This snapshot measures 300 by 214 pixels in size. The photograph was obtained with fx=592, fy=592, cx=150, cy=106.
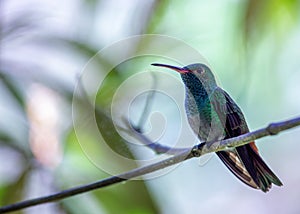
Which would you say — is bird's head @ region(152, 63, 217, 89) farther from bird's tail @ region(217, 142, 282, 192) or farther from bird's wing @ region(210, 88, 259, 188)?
bird's tail @ region(217, 142, 282, 192)

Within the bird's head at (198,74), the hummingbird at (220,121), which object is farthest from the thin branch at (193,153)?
the bird's head at (198,74)

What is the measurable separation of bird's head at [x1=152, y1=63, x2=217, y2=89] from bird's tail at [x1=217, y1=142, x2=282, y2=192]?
0.14 m

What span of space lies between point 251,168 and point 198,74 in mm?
237

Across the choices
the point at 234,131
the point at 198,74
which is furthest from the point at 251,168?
the point at 198,74

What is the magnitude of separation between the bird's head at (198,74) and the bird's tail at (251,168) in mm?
140

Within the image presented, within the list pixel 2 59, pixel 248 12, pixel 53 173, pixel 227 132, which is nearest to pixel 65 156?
pixel 53 173

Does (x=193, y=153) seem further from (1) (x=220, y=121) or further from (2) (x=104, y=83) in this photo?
(2) (x=104, y=83)

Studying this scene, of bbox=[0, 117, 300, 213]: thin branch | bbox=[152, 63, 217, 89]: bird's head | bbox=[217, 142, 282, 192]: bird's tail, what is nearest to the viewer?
bbox=[0, 117, 300, 213]: thin branch

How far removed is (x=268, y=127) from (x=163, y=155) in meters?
0.47

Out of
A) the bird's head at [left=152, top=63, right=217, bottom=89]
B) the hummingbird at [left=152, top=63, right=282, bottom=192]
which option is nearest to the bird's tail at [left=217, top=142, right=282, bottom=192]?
the hummingbird at [left=152, top=63, right=282, bottom=192]

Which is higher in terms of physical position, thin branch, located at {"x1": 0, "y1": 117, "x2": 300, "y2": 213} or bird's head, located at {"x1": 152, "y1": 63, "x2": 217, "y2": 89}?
bird's head, located at {"x1": 152, "y1": 63, "x2": 217, "y2": 89}

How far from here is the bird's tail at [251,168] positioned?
0.82m

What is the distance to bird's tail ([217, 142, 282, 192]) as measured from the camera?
2.71 feet

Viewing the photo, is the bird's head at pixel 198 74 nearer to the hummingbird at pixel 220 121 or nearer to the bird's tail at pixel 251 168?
the hummingbird at pixel 220 121
